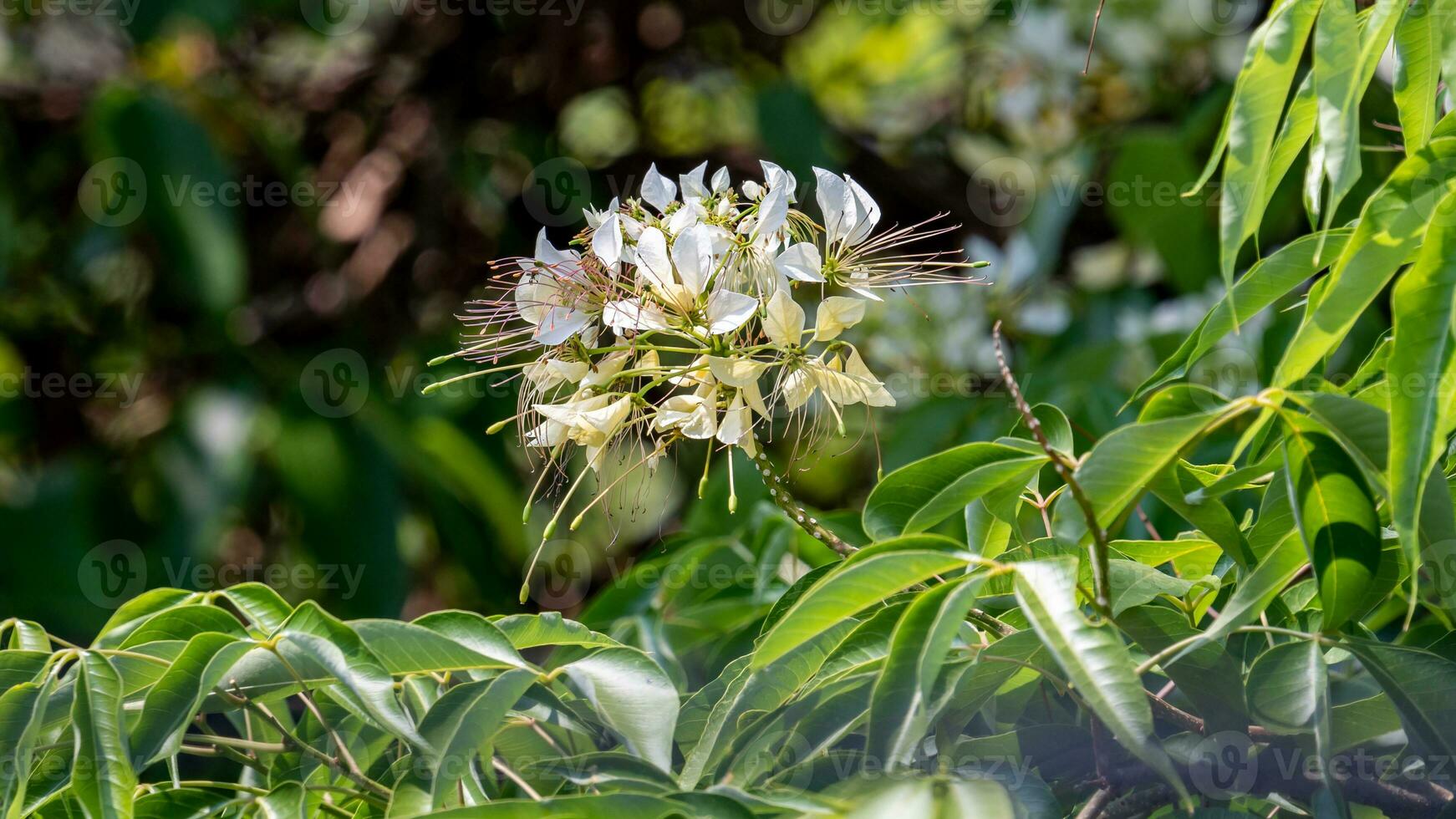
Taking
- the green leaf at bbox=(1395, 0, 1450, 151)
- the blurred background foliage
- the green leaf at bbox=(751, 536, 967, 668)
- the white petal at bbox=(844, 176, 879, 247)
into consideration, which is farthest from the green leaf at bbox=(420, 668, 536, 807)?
the blurred background foliage

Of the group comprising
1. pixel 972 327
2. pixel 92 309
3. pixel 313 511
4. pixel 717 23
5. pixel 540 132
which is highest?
pixel 717 23

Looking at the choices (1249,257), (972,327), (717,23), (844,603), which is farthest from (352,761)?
(717,23)

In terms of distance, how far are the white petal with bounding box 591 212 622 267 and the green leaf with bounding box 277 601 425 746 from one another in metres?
0.23

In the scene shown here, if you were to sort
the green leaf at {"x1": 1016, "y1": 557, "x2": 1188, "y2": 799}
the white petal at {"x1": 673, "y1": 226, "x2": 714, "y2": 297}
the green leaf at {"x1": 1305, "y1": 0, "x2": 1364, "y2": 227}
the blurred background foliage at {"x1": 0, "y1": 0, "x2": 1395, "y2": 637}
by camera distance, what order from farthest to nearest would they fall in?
the blurred background foliage at {"x1": 0, "y1": 0, "x2": 1395, "y2": 637} → the white petal at {"x1": 673, "y1": 226, "x2": 714, "y2": 297} → the green leaf at {"x1": 1305, "y1": 0, "x2": 1364, "y2": 227} → the green leaf at {"x1": 1016, "y1": 557, "x2": 1188, "y2": 799}

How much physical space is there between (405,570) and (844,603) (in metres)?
1.54

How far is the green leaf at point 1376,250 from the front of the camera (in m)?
0.44

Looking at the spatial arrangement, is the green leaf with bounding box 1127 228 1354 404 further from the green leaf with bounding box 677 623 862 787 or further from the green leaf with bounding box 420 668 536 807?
the green leaf with bounding box 420 668 536 807

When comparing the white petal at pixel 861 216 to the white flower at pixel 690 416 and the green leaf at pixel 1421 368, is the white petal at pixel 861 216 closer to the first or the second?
the white flower at pixel 690 416

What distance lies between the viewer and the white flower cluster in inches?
23.2

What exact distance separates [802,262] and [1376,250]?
0.26 m

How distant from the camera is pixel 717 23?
2678mm

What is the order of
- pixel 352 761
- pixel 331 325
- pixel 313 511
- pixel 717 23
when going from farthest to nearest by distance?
pixel 717 23
pixel 331 325
pixel 313 511
pixel 352 761

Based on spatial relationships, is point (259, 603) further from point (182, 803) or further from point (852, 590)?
point (852, 590)

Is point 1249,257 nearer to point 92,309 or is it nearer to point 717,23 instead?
point 717,23
